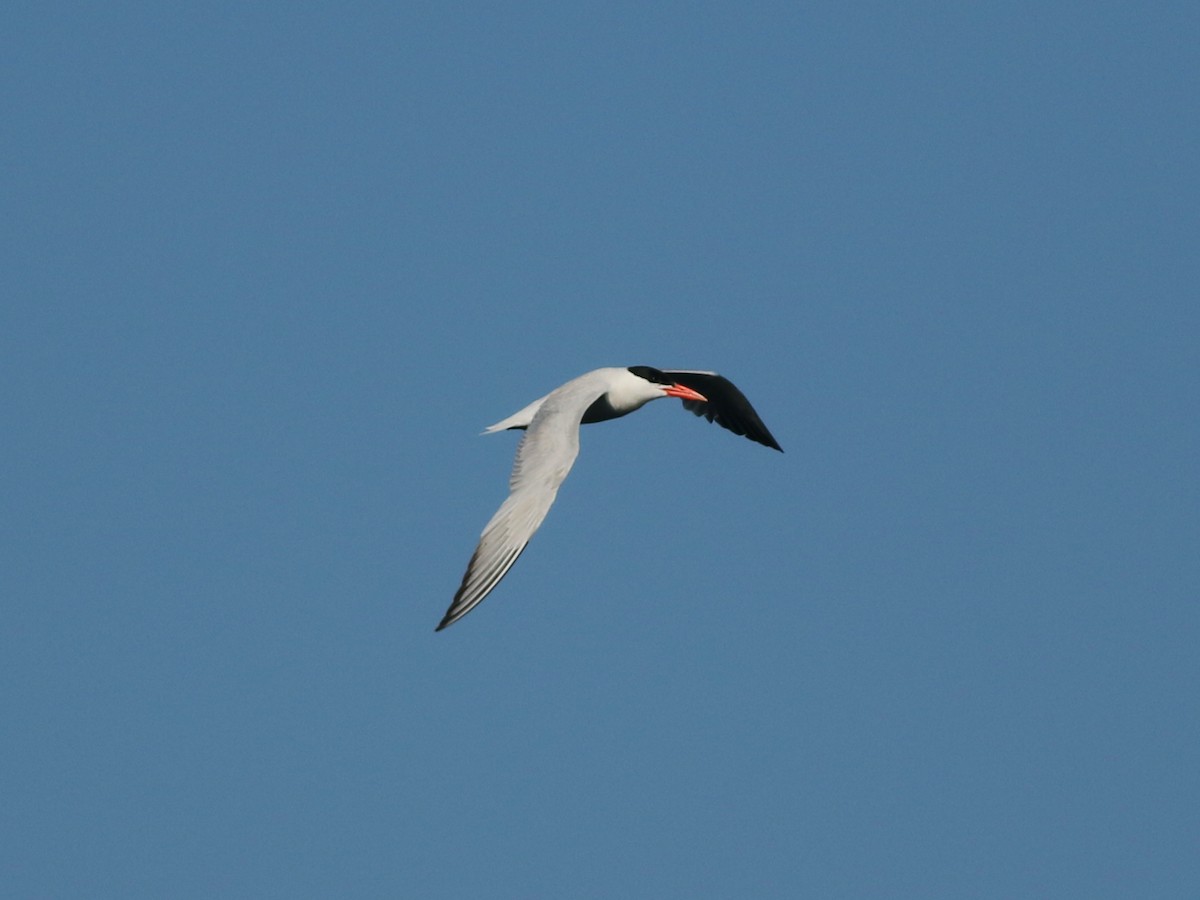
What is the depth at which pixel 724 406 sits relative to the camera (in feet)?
72.9

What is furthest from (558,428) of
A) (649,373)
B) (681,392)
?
(681,392)

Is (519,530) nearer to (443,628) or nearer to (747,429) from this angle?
(443,628)

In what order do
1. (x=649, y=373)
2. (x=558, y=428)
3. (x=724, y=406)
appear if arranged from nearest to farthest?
(x=558, y=428)
(x=649, y=373)
(x=724, y=406)

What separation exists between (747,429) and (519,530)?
323 inches

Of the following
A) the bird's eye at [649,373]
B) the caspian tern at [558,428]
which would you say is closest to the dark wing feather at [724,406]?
the caspian tern at [558,428]

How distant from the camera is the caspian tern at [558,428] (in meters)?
14.5

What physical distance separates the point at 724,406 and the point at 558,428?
5996 mm

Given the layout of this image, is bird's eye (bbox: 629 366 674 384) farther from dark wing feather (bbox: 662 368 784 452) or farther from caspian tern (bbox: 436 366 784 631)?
dark wing feather (bbox: 662 368 784 452)

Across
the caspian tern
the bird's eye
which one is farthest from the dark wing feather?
the bird's eye

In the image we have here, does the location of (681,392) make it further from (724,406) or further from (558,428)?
(558,428)

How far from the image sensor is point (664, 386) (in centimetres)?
2019

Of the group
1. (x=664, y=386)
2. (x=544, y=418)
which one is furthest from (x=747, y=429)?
(x=544, y=418)

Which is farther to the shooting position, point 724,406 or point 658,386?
point 724,406

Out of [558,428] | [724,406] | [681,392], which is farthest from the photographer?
[724,406]
